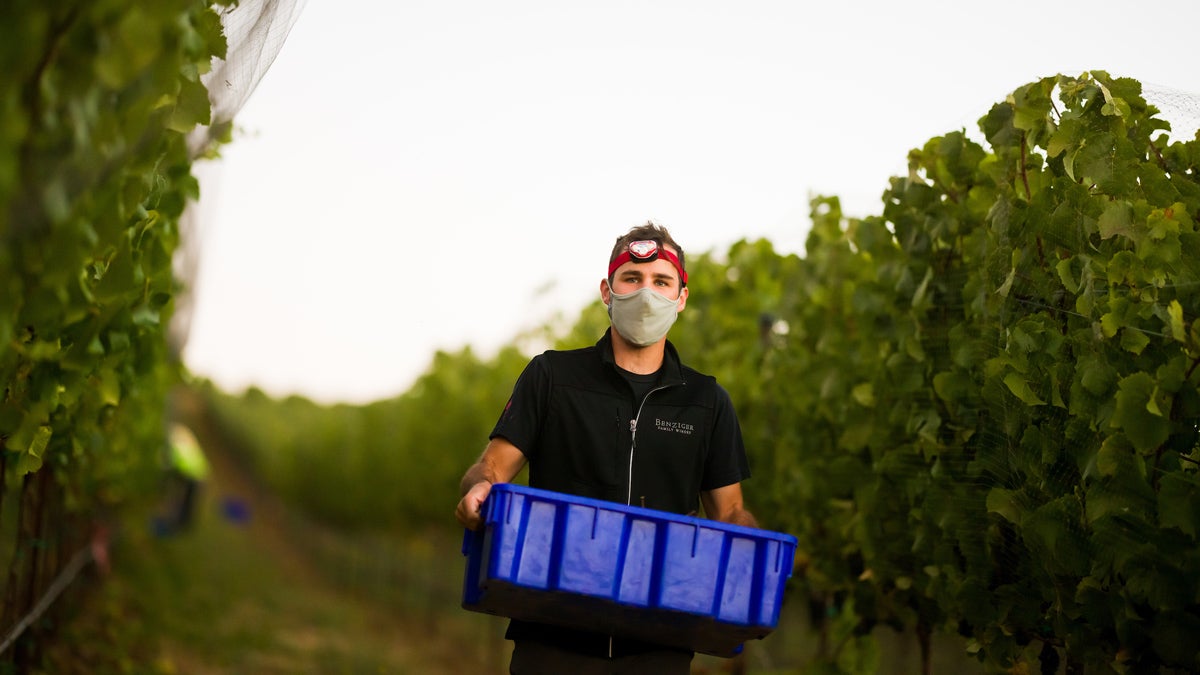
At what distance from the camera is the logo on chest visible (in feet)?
11.1

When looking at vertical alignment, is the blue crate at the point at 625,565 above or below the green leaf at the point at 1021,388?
below

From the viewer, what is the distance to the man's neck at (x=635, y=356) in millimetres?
3479

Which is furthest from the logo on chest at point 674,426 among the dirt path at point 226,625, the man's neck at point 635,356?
the dirt path at point 226,625

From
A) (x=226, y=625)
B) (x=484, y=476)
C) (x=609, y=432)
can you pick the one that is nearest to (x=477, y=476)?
(x=484, y=476)

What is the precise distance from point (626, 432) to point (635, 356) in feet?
0.82

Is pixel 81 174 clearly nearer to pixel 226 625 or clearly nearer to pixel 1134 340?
pixel 1134 340

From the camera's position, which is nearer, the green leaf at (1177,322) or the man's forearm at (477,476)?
the green leaf at (1177,322)

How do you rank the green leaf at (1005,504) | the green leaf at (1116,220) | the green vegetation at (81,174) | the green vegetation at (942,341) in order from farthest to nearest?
the green leaf at (1005,504) < the green leaf at (1116,220) < the green vegetation at (942,341) < the green vegetation at (81,174)

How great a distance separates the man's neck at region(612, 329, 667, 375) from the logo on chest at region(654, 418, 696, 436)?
0.17 metres

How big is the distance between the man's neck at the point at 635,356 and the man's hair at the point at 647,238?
0.67 feet

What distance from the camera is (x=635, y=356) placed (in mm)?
3486

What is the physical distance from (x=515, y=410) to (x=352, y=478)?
18.2 m

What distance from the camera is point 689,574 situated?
3027mm

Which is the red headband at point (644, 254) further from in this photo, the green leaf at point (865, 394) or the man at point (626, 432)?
the green leaf at point (865, 394)
